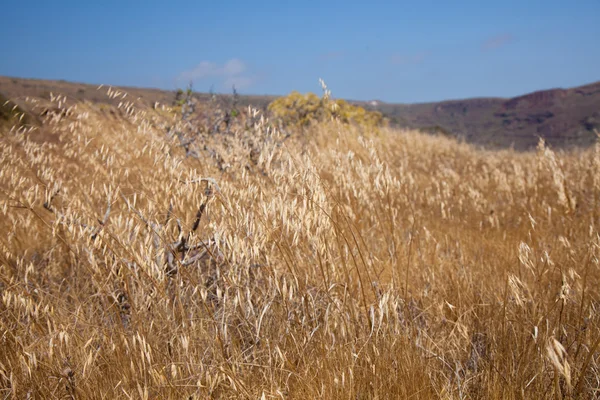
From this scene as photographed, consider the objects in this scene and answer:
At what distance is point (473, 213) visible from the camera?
3.91 metres

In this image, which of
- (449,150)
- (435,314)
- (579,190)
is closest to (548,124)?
(449,150)

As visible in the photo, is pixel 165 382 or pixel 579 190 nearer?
pixel 165 382

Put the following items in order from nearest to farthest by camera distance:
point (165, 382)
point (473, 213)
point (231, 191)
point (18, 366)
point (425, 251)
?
point (165, 382) < point (18, 366) < point (231, 191) < point (425, 251) < point (473, 213)

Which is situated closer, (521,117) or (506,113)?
(521,117)

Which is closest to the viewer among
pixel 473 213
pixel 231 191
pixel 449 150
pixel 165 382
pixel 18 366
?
pixel 165 382

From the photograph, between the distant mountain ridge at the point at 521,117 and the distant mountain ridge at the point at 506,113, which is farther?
the distant mountain ridge at the point at 521,117

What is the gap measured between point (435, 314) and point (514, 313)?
42 centimetres

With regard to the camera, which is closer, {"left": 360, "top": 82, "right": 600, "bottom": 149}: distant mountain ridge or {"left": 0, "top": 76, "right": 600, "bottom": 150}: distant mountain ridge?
{"left": 0, "top": 76, "right": 600, "bottom": 150}: distant mountain ridge

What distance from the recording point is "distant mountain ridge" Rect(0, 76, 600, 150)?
1286 inches

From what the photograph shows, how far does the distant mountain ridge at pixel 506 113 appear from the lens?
32656 millimetres

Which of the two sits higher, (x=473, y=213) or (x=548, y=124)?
(x=548, y=124)

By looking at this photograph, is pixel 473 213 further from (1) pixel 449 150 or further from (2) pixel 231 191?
(1) pixel 449 150

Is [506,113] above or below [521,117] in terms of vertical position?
above

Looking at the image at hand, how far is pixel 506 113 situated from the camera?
5122cm
